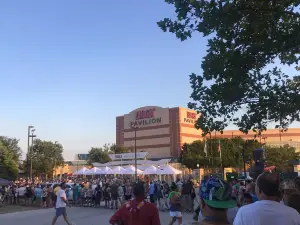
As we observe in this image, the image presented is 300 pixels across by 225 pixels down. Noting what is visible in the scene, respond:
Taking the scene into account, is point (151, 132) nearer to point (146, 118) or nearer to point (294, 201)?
point (146, 118)

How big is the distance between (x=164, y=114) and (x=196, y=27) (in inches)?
3076

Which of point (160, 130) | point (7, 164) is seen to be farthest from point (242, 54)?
point (160, 130)

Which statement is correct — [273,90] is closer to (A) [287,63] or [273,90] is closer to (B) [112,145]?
(A) [287,63]

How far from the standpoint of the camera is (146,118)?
296ft

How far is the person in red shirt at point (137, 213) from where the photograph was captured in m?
4.79

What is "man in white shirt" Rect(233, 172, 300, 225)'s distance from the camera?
2915mm

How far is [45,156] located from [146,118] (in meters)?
27.3

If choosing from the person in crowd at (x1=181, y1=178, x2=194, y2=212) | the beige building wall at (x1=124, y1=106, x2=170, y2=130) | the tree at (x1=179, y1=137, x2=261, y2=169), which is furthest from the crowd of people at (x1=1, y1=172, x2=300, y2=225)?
the beige building wall at (x1=124, y1=106, x2=170, y2=130)

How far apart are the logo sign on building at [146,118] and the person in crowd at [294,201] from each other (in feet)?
272

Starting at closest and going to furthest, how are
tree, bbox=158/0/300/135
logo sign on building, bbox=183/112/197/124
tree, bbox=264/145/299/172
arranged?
1. tree, bbox=158/0/300/135
2. tree, bbox=264/145/299/172
3. logo sign on building, bbox=183/112/197/124

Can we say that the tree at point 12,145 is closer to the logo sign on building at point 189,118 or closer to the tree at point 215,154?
the tree at point 215,154

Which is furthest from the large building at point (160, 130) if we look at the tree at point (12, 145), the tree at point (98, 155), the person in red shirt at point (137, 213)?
the person in red shirt at point (137, 213)

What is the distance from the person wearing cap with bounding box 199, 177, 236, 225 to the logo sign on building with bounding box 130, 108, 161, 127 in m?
84.7

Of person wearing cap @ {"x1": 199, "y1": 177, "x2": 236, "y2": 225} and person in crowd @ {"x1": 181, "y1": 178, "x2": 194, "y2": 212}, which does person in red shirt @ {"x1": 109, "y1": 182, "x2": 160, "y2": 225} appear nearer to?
person wearing cap @ {"x1": 199, "y1": 177, "x2": 236, "y2": 225}
